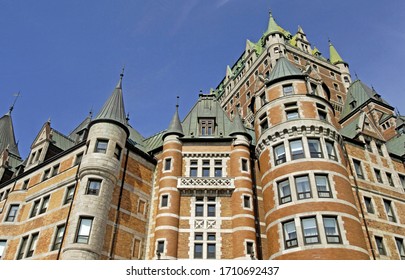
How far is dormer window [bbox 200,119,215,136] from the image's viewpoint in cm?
3312

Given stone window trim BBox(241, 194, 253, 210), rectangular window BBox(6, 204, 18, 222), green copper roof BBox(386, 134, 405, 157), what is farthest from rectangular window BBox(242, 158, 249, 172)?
rectangular window BBox(6, 204, 18, 222)

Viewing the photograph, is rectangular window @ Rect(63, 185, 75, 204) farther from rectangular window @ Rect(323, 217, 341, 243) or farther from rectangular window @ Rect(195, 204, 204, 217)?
rectangular window @ Rect(323, 217, 341, 243)

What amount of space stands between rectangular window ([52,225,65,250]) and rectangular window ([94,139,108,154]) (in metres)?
6.53

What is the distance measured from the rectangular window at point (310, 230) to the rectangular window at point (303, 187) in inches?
67.8

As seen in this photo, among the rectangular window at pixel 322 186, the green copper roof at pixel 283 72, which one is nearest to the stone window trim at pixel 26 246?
the rectangular window at pixel 322 186

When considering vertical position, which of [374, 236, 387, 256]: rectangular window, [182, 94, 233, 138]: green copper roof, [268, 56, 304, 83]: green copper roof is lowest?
[374, 236, 387, 256]: rectangular window

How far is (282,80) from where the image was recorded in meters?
31.9

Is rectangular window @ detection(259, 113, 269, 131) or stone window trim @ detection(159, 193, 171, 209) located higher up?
rectangular window @ detection(259, 113, 269, 131)

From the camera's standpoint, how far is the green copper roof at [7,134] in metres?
53.4

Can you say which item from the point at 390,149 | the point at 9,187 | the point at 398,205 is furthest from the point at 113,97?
the point at 390,149

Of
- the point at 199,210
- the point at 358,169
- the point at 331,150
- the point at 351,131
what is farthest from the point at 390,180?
the point at 199,210

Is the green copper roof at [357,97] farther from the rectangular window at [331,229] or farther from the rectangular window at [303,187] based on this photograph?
the rectangular window at [331,229]

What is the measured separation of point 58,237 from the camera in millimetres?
26188

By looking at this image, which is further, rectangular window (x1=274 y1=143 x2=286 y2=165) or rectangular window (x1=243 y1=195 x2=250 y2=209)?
rectangular window (x1=243 y1=195 x2=250 y2=209)
